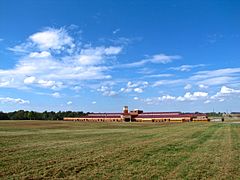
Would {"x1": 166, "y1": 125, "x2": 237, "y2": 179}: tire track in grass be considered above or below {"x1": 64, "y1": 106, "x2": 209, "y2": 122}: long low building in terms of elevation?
below

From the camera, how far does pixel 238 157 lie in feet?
59.4

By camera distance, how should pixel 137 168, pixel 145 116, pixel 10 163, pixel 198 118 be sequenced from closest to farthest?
1. pixel 137 168
2. pixel 10 163
3. pixel 198 118
4. pixel 145 116

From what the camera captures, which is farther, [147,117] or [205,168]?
[147,117]

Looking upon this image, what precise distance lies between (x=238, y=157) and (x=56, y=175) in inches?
420

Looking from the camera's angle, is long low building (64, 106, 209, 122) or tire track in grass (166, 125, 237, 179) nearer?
tire track in grass (166, 125, 237, 179)

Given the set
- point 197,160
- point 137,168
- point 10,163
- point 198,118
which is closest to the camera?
point 137,168

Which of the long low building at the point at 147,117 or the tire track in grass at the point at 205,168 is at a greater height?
the long low building at the point at 147,117

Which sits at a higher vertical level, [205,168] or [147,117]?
[147,117]

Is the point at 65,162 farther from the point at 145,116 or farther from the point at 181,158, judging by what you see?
the point at 145,116

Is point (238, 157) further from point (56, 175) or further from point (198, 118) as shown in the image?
point (198, 118)

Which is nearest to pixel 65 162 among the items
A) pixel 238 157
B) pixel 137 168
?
pixel 137 168

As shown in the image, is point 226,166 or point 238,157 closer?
point 226,166

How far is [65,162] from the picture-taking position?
15648mm

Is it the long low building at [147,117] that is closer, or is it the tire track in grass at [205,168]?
the tire track in grass at [205,168]
